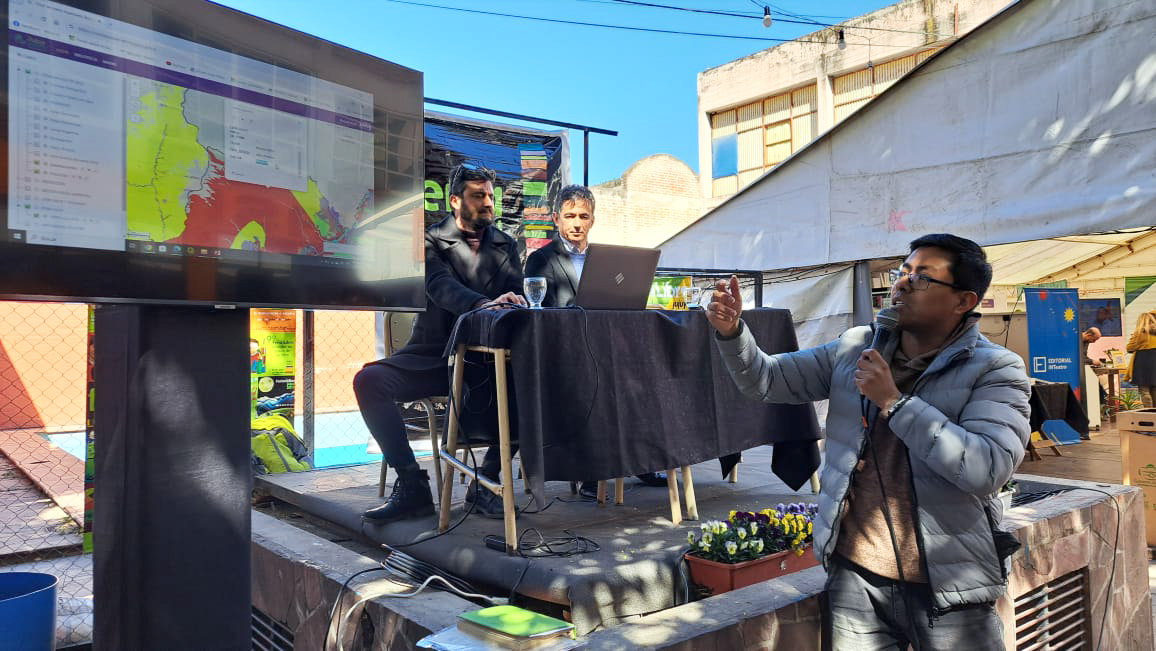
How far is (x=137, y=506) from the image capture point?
1.68 m

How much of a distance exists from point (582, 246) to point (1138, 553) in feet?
10.9

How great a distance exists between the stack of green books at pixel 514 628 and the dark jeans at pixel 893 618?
30.8 inches

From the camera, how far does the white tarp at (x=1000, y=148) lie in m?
5.57

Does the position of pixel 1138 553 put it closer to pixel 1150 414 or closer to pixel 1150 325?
pixel 1150 414

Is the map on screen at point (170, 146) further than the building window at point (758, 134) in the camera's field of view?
No

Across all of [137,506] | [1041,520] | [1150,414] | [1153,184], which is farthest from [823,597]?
[1153,184]

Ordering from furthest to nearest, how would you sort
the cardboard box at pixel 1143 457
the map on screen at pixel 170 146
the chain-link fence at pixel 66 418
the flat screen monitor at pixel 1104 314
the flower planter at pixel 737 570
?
the flat screen monitor at pixel 1104 314
the cardboard box at pixel 1143 457
the chain-link fence at pixel 66 418
the flower planter at pixel 737 570
the map on screen at pixel 170 146

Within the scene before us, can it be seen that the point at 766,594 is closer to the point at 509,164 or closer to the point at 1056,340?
the point at 509,164

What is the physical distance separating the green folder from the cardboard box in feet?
15.5

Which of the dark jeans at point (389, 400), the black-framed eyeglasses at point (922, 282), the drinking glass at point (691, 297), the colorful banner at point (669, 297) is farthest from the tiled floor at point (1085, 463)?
the dark jeans at point (389, 400)

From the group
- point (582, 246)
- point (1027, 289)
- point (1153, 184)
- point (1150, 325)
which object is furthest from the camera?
point (1027, 289)

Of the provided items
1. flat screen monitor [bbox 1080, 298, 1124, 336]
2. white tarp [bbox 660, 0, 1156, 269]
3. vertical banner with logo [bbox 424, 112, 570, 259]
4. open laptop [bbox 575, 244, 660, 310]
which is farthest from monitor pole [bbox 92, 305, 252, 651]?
flat screen monitor [bbox 1080, 298, 1124, 336]

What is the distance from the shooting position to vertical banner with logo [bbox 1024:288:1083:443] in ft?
31.8

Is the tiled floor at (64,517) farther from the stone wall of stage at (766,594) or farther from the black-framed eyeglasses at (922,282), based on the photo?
the black-framed eyeglasses at (922,282)
